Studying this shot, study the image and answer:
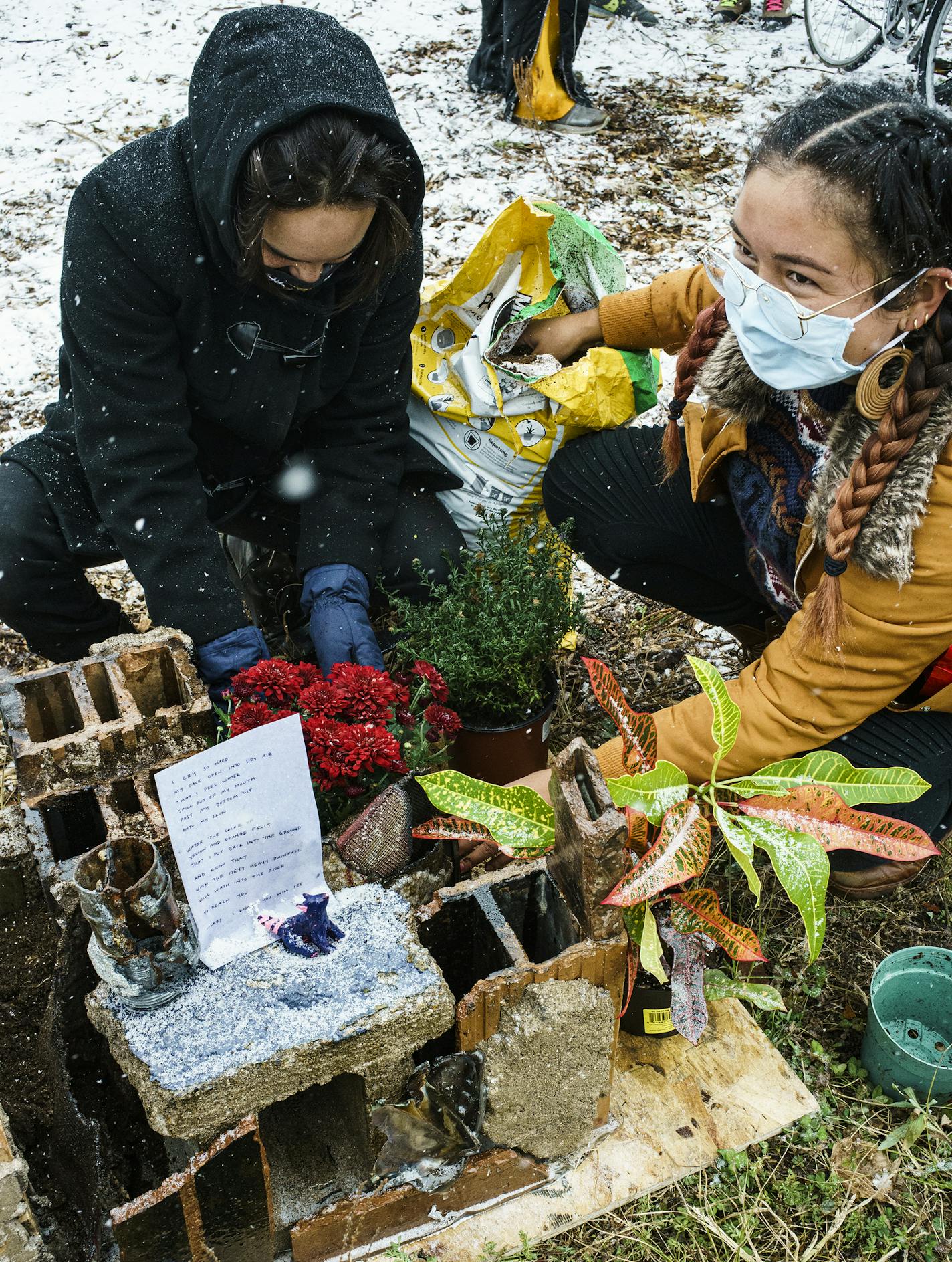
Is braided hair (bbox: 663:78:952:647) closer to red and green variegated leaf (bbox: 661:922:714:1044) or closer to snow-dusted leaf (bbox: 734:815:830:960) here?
snow-dusted leaf (bbox: 734:815:830:960)

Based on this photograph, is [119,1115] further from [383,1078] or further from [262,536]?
[262,536]

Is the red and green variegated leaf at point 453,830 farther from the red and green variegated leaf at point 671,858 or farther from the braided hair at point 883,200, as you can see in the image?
the braided hair at point 883,200

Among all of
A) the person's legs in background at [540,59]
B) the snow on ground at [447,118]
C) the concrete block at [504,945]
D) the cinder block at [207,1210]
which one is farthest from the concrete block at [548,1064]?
the person's legs in background at [540,59]

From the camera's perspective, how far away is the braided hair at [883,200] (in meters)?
1.66

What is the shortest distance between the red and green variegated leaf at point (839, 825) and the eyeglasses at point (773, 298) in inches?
32.6

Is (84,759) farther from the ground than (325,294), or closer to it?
closer to it

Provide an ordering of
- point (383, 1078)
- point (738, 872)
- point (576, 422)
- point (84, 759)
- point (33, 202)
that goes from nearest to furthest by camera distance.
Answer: point (383, 1078) < point (84, 759) < point (738, 872) < point (576, 422) < point (33, 202)

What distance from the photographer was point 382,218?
6.75 ft

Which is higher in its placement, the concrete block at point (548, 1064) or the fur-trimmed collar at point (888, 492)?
the fur-trimmed collar at point (888, 492)

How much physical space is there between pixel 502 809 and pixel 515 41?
5.27 meters

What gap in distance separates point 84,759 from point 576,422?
1545 millimetres

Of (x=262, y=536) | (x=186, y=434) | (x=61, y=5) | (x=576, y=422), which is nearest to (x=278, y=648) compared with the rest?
(x=262, y=536)

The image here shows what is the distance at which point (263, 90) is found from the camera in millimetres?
1824

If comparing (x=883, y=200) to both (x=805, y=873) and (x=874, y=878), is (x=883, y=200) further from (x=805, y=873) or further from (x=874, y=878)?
(x=874, y=878)
